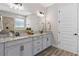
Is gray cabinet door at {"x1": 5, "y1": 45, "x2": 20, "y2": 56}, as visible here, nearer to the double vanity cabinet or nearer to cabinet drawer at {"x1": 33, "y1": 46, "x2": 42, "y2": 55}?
the double vanity cabinet

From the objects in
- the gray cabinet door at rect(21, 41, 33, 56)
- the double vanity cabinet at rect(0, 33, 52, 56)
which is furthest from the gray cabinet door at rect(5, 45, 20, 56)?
the gray cabinet door at rect(21, 41, 33, 56)

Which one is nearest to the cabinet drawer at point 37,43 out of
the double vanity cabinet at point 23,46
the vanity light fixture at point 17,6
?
the double vanity cabinet at point 23,46

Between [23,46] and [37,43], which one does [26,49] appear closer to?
[23,46]

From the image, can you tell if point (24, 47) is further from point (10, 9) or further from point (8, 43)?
point (10, 9)

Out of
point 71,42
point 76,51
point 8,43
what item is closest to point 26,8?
point 8,43

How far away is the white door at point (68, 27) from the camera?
1865mm

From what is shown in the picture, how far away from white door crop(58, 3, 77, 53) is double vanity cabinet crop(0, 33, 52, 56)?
311 mm

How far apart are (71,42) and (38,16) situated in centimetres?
78

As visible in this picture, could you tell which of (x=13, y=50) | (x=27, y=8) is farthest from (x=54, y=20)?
(x=13, y=50)

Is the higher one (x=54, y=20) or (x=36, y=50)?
(x=54, y=20)

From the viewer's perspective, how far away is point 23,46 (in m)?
1.99

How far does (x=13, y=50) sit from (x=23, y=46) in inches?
10.8

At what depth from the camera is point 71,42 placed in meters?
1.88

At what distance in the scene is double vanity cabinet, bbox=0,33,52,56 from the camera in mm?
1600
